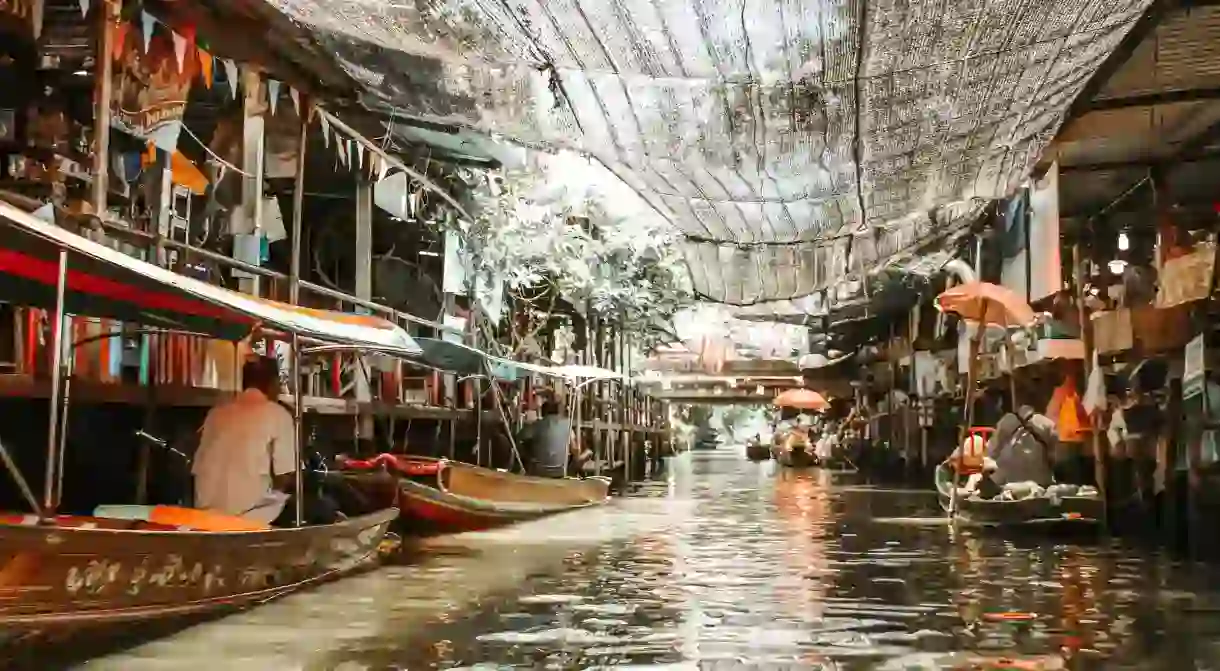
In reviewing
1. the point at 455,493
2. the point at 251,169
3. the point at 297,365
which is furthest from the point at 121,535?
the point at 455,493

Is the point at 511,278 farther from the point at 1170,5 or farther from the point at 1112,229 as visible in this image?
the point at 1170,5

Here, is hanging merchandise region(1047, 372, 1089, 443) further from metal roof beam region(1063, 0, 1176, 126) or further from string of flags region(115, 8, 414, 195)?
string of flags region(115, 8, 414, 195)

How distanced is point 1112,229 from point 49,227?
14184mm

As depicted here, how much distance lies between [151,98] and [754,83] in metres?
5.10

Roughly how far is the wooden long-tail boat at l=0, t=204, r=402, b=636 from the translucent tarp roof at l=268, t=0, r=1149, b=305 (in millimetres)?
2026

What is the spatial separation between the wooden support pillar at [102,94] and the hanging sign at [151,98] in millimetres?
898

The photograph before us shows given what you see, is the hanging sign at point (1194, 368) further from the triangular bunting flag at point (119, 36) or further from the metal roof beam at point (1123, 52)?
the triangular bunting flag at point (119, 36)

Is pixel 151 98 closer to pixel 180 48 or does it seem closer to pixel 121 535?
pixel 180 48

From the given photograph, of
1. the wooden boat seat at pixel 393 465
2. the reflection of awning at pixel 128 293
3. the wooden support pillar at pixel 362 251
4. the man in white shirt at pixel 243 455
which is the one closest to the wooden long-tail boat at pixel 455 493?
the wooden boat seat at pixel 393 465

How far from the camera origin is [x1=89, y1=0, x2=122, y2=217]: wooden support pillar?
27.3 ft

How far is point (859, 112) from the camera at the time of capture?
27.1 feet

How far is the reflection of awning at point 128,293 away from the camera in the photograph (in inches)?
246

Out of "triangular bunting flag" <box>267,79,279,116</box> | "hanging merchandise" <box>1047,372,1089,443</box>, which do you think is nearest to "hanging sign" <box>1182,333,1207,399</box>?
"hanging merchandise" <box>1047,372,1089,443</box>

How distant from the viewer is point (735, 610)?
8406 millimetres
